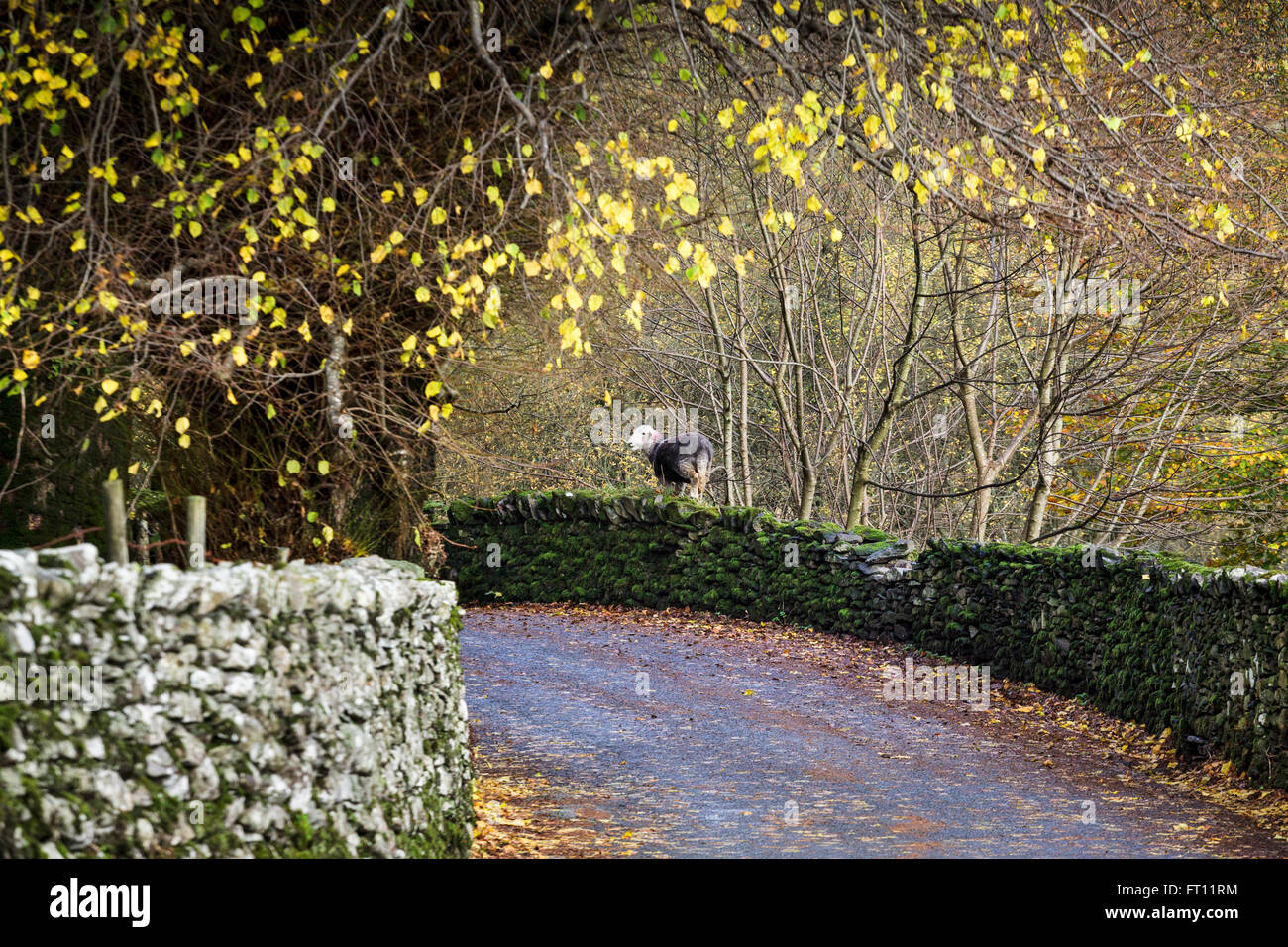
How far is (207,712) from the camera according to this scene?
4457mm

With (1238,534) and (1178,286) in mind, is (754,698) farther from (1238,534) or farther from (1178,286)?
(1238,534)

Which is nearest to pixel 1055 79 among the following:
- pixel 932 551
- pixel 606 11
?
pixel 606 11

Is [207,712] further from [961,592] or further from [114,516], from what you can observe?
[961,592]

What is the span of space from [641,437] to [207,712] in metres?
13.9

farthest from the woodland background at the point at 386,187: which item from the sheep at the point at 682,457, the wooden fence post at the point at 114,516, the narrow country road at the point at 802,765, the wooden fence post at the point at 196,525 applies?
the sheep at the point at 682,457

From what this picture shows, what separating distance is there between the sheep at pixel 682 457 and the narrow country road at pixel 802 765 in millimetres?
4675

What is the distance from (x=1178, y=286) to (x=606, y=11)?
1026 centimetres

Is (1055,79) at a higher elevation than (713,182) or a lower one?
lower

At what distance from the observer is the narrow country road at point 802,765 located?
7238 millimetres

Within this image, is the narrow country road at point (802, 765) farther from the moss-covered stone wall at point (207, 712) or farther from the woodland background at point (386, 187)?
the woodland background at point (386, 187)

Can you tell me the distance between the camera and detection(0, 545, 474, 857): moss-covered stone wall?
390 centimetres

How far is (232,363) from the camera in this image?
7035 mm

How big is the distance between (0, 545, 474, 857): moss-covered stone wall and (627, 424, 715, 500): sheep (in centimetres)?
1269
